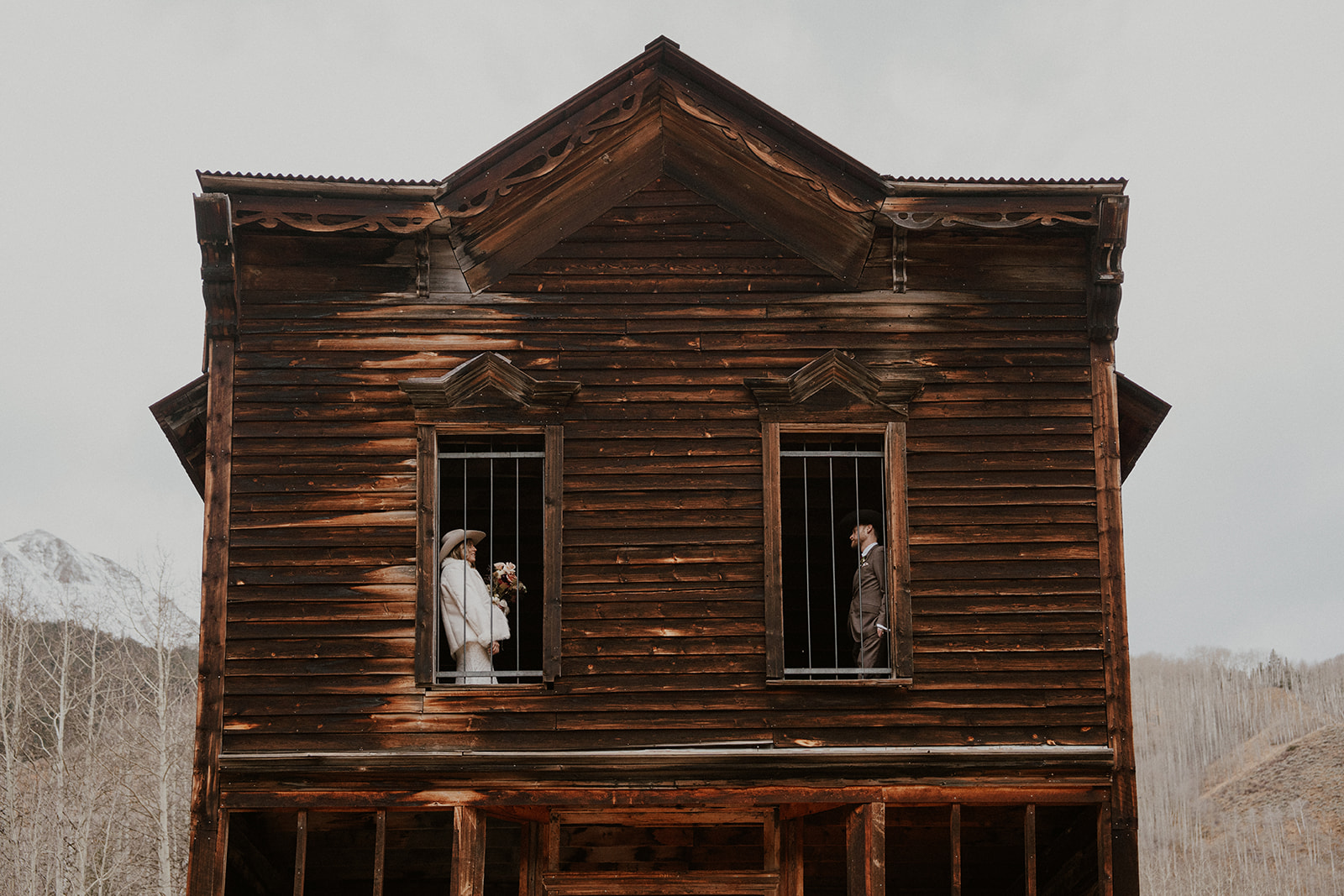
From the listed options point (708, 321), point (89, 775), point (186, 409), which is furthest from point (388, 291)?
point (89, 775)

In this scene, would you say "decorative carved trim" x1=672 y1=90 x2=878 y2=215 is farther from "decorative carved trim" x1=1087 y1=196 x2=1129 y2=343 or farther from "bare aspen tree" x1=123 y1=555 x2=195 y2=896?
"bare aspen tree" x1=123 y1=555 x2=195 y2=896

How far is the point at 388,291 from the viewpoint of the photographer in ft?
37.0

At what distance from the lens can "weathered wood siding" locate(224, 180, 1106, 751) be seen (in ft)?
34.6

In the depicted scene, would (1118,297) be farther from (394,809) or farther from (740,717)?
(394,809)

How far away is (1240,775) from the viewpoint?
202 ft

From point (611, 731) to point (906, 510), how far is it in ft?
10.4

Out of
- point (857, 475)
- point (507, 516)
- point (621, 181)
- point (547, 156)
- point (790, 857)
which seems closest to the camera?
point (547, 156)

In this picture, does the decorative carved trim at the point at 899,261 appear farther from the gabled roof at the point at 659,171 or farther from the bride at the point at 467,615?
the bride at the point at 467,615

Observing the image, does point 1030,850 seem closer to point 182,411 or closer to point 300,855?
point 300,855

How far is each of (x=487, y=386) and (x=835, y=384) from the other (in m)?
3.08

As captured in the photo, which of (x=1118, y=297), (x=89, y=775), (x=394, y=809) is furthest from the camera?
(x=89, y=775)

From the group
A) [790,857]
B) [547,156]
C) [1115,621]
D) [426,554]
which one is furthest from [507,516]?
[1115,621]

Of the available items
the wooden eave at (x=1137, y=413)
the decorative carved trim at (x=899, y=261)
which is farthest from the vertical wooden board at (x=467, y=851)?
the wooden eave at (x=1137, y=413)

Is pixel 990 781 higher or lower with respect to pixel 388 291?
lower
